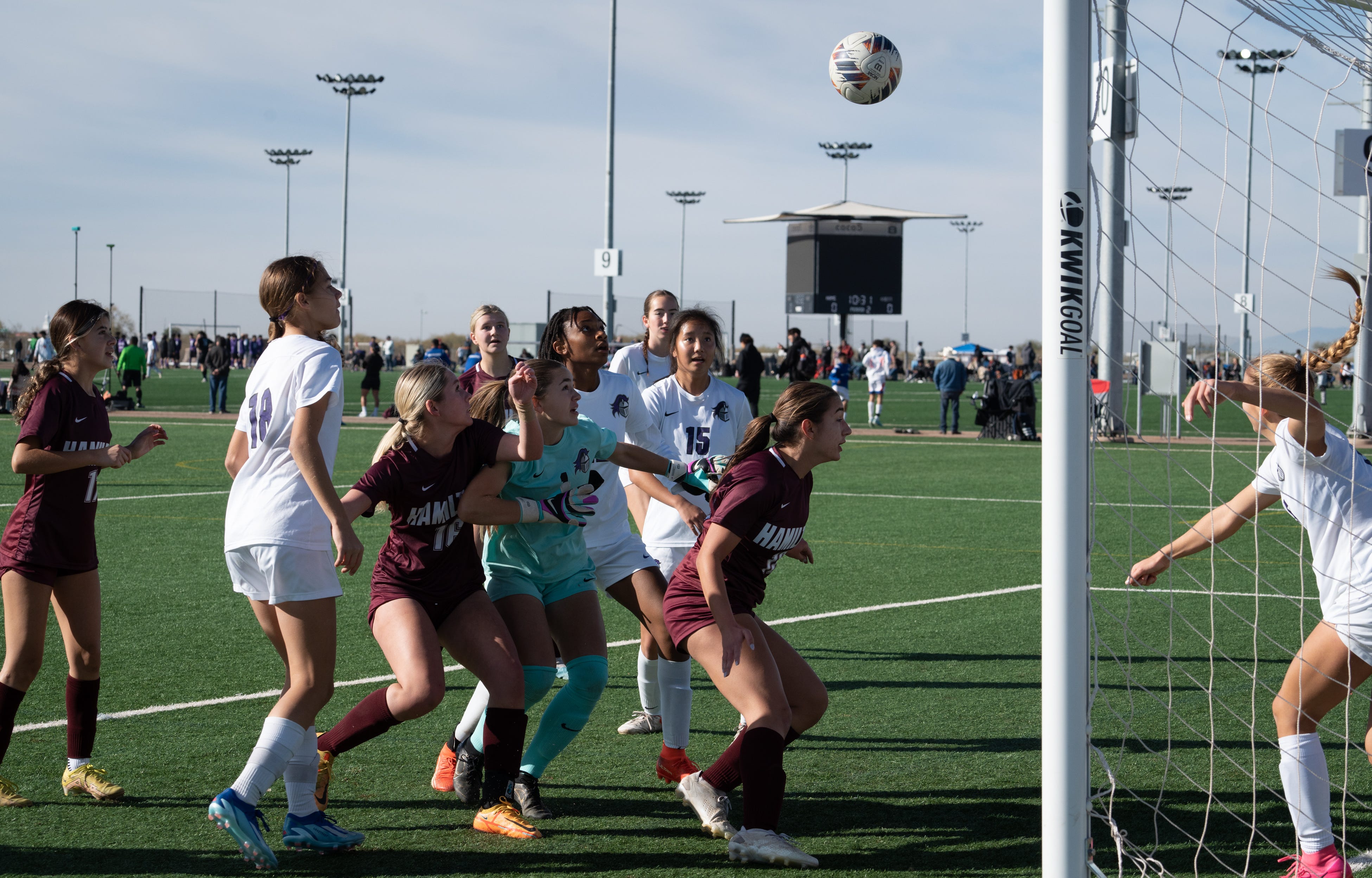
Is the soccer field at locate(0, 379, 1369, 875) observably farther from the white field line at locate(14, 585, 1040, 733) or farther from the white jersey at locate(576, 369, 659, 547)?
the white jersey at locate(576, 369, 659, 547)

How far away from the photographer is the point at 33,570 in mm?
4441

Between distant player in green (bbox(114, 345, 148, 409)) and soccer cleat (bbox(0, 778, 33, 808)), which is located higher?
distant player in green (bbox(114, 345, 148, 409))

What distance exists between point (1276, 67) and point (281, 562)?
3.67 metres

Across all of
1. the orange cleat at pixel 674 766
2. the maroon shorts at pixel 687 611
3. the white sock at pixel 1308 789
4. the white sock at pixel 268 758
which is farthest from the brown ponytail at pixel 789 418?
the white sock at pixel 1308 789

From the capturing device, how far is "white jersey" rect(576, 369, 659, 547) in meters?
5.16

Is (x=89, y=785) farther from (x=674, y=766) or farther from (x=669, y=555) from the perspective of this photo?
(x=669, y=555)

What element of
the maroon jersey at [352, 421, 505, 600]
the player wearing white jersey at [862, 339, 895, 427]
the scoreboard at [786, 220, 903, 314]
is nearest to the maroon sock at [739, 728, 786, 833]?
the maroon jersey at [352, 421, 505, 600]

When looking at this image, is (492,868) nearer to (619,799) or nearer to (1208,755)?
(619,799)

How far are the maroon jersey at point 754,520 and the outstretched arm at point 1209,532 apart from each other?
119 centimetres

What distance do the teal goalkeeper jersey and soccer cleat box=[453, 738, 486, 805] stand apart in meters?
0.66

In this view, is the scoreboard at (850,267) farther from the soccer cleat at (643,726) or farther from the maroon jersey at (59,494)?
the maroon jersey at (59,494)

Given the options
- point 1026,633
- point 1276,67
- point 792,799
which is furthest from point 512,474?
point 1026,633

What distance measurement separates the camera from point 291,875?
3.91 m

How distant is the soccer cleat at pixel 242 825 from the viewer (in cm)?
381
